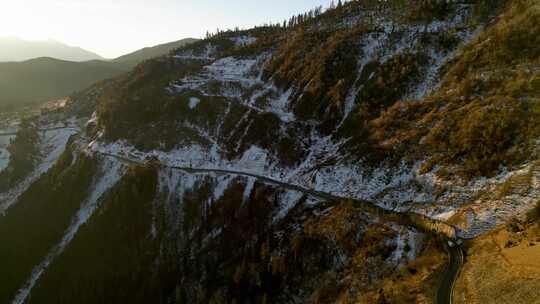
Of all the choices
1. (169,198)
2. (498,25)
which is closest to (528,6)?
(498,25)

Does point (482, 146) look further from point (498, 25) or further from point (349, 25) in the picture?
point (349, 25)

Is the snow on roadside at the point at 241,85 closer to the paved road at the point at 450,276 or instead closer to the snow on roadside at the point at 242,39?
the snow on roadside at the point at 242,39

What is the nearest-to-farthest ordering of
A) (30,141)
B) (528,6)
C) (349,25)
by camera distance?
(528,6) → (349,25) → (30,141)

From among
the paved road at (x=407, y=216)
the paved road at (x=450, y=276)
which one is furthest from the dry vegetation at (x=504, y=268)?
the paved road at (x=407, y=216)

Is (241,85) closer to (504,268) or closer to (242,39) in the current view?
(242,39)

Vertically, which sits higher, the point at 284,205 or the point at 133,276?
the point at 284,205

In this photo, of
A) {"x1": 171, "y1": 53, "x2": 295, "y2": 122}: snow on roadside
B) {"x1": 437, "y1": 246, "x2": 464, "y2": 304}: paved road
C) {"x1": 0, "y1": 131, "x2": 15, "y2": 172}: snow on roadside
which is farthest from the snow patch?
{"x1": 437, "y1": 246, "x2": 464, "y2": 304}: paved road

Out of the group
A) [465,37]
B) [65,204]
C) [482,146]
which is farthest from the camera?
[65,204]

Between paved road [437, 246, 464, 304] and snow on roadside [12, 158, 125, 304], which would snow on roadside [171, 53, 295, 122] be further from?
paved road [437, 246, 464, 304]

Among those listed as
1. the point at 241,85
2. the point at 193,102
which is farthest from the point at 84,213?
the point at 241,85
